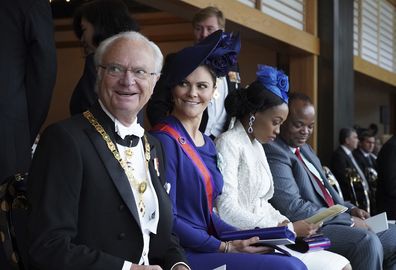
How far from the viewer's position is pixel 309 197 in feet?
10.9

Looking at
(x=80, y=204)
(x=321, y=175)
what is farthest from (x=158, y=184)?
(x=321, y=175)

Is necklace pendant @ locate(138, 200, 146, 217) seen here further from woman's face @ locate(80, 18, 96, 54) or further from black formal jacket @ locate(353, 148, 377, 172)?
black formal jacket @ locate(353, 148, 377, 172)

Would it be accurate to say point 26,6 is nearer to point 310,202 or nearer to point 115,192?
point 115,192

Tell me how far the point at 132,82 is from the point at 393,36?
9.19 m

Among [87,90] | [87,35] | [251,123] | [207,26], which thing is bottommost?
[251,123]

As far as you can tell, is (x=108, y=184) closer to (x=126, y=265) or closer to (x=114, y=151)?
(x=114, y=151)

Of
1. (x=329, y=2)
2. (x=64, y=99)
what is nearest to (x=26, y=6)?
(x=329, y=2)

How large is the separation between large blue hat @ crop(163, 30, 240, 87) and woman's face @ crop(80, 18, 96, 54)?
0.30 m

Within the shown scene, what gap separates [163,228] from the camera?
199 cm

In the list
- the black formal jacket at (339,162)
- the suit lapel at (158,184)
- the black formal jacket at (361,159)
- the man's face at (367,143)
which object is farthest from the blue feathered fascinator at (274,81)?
the man's face at (367,143)

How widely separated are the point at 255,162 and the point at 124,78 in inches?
→ 43.2

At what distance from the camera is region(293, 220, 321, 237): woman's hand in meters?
2.64

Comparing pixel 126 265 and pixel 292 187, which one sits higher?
pixel 292 187

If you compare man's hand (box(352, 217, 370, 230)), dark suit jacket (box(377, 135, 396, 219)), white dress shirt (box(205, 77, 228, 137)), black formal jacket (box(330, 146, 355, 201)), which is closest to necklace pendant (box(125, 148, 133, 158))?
white dress shirt (box(205, 77, 228, 137))
